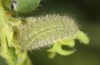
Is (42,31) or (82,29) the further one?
(82,29)

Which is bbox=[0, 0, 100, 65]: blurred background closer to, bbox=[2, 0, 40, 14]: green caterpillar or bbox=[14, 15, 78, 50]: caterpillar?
bbox=[14, 15, 78, 50]: caterpillar

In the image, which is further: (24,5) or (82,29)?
(82,29)

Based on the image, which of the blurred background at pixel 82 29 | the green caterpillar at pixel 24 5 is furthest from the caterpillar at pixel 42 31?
the blurred background at pixel 82 29

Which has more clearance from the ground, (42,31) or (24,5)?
(24,5)

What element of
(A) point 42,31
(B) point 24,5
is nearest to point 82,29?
(A) point 42,31

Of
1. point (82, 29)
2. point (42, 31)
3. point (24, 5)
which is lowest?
A: point (82, 29)

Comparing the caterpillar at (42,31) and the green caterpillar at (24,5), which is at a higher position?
the green caterpillar at (24,5)

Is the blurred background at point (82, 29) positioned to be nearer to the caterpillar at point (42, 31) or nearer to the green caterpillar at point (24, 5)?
the caterpillar at point (42, 31)

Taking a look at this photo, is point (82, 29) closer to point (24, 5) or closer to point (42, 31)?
point (42, 31)

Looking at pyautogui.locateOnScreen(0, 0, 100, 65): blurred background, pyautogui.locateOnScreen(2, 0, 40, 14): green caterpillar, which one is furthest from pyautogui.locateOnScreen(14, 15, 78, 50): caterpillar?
pyautogui.locateOnScreen(0, 0, 100, 65): blurred background
